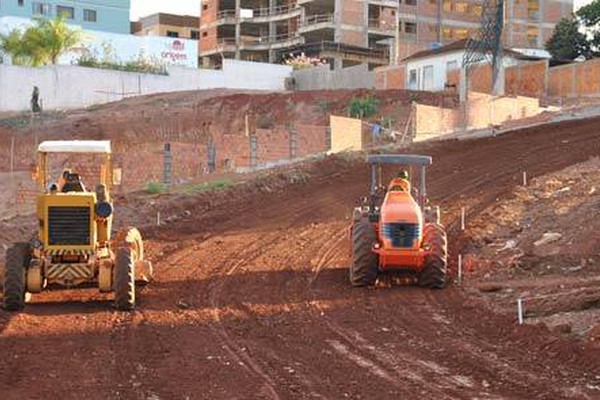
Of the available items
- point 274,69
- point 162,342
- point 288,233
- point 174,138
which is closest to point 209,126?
point 174,138

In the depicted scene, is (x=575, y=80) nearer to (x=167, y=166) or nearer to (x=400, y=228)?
(x=167, y=166)

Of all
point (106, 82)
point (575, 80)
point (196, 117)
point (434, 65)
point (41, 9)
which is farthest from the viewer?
point (41, 9)

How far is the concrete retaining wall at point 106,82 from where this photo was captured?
68062mm

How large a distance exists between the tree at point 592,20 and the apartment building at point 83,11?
45.1 m

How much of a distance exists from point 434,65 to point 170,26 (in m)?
57.2

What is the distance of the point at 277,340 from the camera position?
1312 cm

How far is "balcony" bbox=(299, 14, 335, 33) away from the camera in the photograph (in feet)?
297

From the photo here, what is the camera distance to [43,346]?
12.6 m

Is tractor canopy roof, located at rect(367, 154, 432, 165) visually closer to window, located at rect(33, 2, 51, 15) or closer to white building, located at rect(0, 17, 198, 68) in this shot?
white building, located at rect(0, 17, 198, 68)

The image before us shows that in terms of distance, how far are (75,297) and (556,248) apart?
9.05 meters

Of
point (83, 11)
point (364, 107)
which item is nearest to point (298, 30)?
point (83, 11)

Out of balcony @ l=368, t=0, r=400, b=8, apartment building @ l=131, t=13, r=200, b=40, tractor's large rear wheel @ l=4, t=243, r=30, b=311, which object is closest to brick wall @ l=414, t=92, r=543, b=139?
tractor's large rear wheel @ l=4, t=243, r=30, b=311

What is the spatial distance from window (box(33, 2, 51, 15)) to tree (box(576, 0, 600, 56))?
50568 mm

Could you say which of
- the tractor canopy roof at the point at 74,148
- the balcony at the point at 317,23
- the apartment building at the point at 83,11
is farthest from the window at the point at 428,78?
the tractor canopy roof at the point at 74,148
